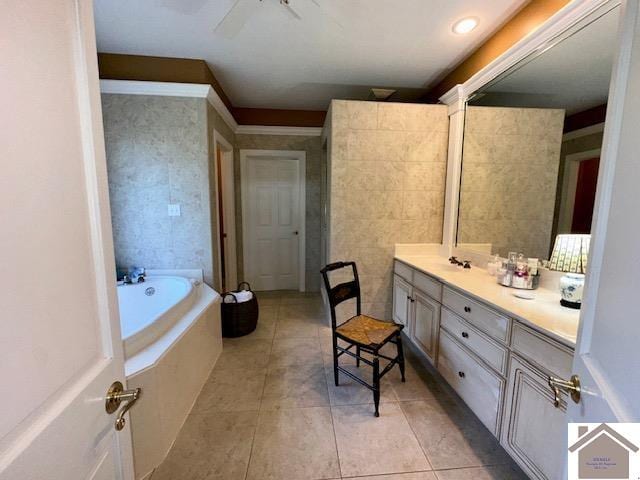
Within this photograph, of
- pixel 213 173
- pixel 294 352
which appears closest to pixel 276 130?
pixel 213 173

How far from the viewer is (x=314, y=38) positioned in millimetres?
2047

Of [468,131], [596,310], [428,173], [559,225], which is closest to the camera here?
[596,310]

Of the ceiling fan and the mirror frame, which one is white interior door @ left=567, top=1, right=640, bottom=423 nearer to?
the mirror frame

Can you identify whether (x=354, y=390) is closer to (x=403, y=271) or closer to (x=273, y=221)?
(x=403, y=271)

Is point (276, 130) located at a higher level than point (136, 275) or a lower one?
higher

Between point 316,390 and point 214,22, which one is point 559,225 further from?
point 214,22

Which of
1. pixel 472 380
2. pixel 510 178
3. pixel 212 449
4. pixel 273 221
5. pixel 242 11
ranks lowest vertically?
pixel 212 449

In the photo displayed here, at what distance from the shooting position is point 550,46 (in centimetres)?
157

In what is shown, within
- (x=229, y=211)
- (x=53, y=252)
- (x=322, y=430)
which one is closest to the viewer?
(x=53, y=252)

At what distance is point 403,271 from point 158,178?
236 centimetres

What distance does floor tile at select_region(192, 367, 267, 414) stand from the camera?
1.78 metres

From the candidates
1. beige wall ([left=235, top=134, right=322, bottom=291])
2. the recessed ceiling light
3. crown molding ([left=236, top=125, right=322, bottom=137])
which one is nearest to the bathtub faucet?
beige wall ([left=235, top=134, right=322, bottom=291])

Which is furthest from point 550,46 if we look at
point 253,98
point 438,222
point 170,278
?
point 170,278

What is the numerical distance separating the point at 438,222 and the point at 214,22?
2472 mm
